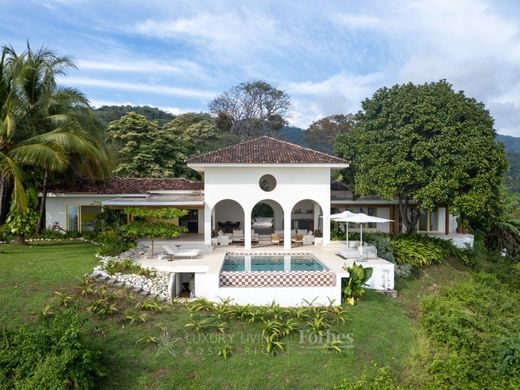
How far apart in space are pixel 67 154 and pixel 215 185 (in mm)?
8866

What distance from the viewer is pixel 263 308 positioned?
1406 centimetres

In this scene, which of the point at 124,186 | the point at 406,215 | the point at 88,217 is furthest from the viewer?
the point at 124,186

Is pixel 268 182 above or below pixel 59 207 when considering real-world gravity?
above

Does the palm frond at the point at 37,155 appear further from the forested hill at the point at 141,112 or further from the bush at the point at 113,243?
the forested hill at the point at 141,112

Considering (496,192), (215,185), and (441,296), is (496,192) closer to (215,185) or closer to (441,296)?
(441,296)

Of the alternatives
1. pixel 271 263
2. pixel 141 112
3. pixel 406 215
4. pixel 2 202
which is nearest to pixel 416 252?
pixel 406 215

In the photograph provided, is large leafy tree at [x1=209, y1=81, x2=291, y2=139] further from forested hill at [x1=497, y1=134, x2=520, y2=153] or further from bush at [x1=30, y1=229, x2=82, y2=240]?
forested hill at [x1=497, y1=134, x2=520, y2=153]

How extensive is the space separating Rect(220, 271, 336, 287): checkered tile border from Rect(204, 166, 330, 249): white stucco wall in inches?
263

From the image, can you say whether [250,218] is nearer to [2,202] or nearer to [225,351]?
[225,351]

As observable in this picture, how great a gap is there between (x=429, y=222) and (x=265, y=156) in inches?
538

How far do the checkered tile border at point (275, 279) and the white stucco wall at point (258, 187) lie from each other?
21.9 feet

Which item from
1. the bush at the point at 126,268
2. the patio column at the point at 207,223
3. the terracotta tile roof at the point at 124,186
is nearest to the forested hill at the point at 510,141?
the terracotta tile roof at the point at 124,186

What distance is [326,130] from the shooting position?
61.8 metres

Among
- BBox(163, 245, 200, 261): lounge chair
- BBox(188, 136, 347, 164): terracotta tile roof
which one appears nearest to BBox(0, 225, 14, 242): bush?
BBox(163, 245, 200, 261): lounge chair
